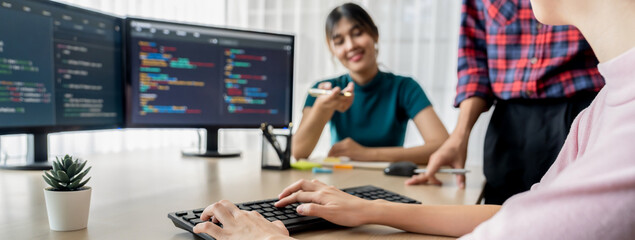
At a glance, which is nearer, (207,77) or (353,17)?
(207,77)

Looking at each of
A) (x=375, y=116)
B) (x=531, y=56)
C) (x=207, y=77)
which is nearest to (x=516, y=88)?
(x=531, y=56)

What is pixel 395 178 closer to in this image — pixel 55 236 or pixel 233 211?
pixel 233 211

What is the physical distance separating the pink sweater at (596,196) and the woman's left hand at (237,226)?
0.30 meters

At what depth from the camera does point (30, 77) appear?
48.9 inches

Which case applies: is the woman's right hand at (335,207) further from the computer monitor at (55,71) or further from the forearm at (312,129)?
the forearm at (312,129)

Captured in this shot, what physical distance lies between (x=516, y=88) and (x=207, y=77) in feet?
3.27

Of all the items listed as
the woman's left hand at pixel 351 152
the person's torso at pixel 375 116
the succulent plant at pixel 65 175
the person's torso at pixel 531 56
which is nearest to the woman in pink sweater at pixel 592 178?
the succulent plant at pixel 65 175

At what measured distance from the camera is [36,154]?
4.42 feet

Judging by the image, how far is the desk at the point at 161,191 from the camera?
2.41 ft

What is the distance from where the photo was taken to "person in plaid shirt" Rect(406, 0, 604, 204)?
4.02 feet

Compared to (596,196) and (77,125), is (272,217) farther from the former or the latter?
(77,125)

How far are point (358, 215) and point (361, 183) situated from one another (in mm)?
459

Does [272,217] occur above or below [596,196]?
below

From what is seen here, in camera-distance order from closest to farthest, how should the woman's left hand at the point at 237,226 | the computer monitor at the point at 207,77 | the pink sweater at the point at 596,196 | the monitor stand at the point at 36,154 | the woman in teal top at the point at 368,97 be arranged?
the pink sweater at the point at 596,196, the woman's left hand at the point at 237,226, the monitor stand at the point at 36,154, the computer monitor at the point at 207,77, the woman in teal top at the point at 368,97
